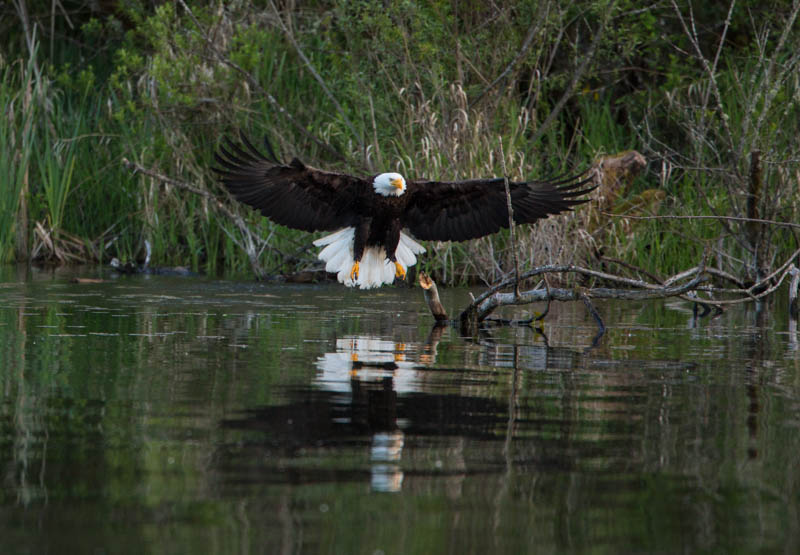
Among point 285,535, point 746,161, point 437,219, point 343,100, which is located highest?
point 343,100

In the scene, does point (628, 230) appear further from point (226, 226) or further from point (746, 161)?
point (226, 226)

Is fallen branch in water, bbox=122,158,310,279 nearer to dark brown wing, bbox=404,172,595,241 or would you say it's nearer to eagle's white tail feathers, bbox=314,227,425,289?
eagle's white tail feathers, bbox=314,227,425,289

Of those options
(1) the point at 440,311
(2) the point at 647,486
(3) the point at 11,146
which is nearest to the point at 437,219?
(1) the point at 440,311

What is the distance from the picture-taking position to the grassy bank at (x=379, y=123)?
1052cm

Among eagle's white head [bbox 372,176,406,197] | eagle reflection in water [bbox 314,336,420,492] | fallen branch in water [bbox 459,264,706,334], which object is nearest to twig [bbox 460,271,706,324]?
fallen branch in water [bbox 459,264,706,334]

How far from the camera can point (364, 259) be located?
362 inches

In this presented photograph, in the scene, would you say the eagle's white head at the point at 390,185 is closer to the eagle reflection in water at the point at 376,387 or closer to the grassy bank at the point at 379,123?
the grassy bank at the point at 379,123

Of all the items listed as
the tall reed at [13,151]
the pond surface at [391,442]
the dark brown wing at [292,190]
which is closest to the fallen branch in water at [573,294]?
the pond surface at [391,442]

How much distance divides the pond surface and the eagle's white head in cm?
200

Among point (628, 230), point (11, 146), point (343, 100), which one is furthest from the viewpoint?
point (343, 100)

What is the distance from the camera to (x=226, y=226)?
1205cm

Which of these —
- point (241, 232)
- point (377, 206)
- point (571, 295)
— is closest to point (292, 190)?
point (377, 206)

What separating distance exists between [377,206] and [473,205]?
2.49 feet

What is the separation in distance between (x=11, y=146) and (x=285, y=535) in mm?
9942
